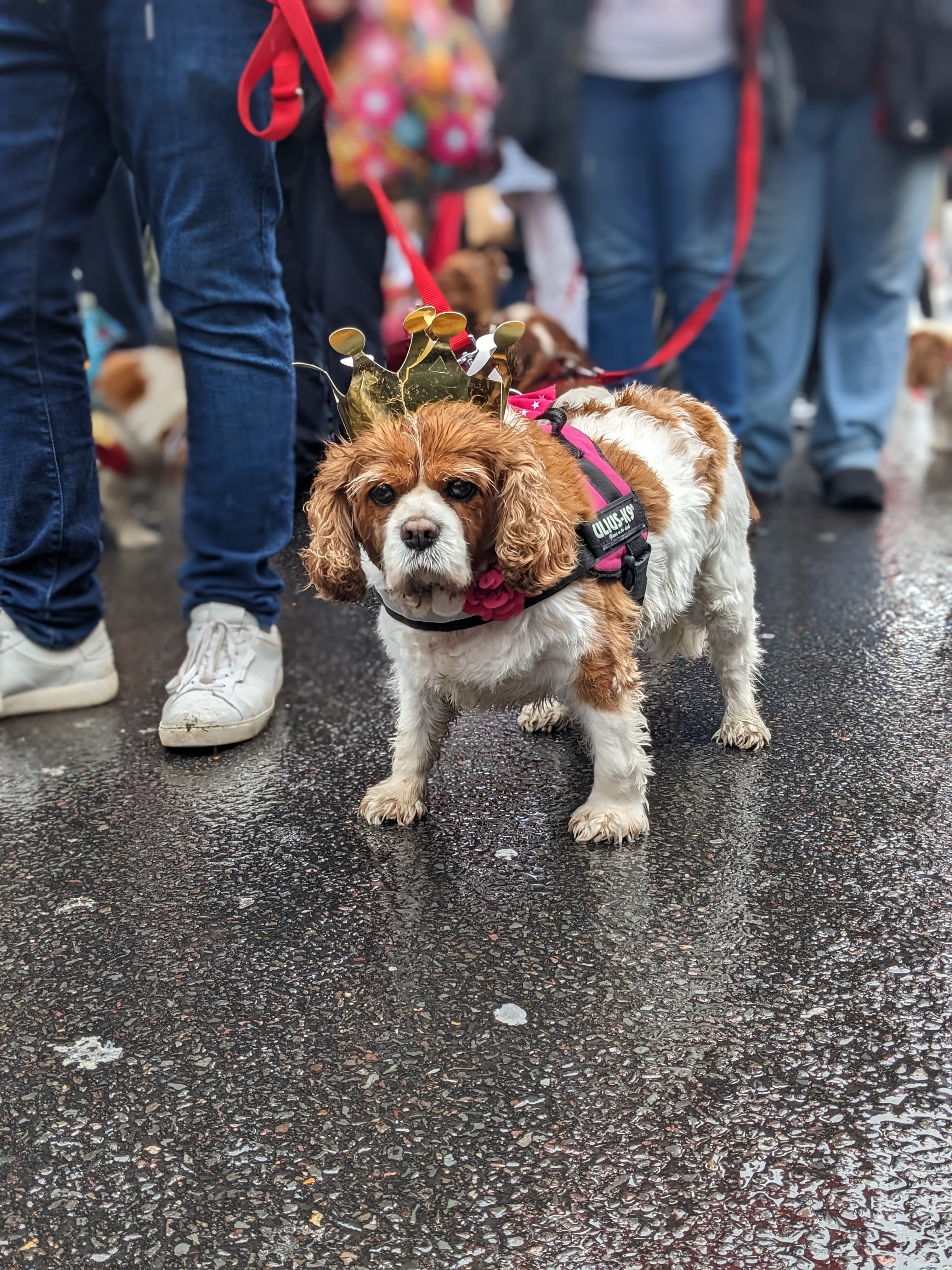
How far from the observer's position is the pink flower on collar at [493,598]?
2.16 metres

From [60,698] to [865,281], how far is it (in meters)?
3.79

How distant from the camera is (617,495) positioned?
2.37 meters

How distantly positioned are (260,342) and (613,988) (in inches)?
69.9

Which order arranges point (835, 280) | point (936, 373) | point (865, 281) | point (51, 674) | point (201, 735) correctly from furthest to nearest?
point (936, 373) → point (835, 280) → point (865, 281) → point (51, 674) → point (201, 735)

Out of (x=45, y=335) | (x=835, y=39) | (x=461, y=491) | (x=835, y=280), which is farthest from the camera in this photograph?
(x=835, y=280)

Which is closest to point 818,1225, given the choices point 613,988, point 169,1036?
point 613,988

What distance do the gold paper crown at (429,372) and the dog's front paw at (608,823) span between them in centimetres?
75

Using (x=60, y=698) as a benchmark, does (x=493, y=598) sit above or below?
above

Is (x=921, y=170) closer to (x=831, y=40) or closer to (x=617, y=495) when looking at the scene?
(x=831, y=40)

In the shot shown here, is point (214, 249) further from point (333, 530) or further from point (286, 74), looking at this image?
point (333, 530)

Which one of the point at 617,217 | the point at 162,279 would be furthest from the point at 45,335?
the point at 617,217

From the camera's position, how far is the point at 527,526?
2.07 metres

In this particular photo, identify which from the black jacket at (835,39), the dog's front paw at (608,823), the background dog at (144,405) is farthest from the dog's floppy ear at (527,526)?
the background dog at (144,405)

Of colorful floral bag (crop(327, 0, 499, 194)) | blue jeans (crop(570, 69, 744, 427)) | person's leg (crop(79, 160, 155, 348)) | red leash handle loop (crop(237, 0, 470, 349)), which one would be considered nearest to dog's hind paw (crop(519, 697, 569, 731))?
red leash handle loop (crop(237, 0, 470, 349))
